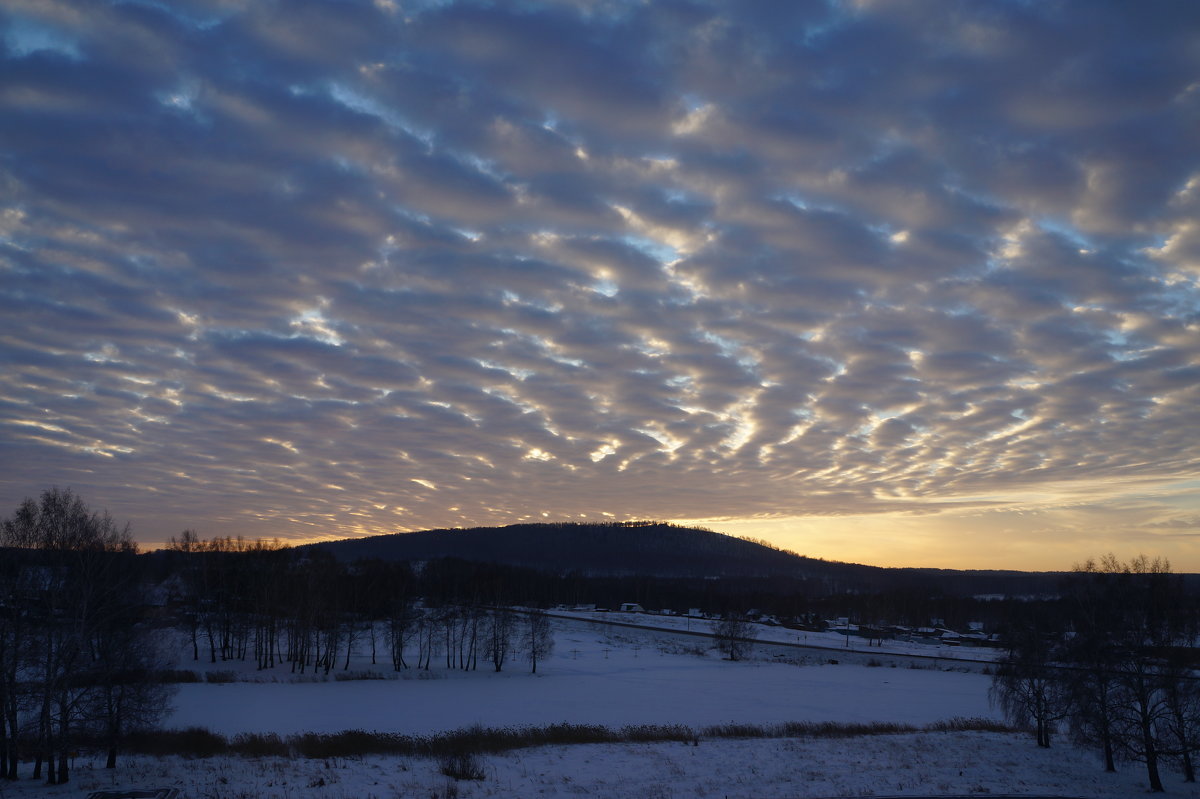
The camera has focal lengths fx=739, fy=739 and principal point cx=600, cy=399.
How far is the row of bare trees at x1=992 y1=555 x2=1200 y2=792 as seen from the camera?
27.9m

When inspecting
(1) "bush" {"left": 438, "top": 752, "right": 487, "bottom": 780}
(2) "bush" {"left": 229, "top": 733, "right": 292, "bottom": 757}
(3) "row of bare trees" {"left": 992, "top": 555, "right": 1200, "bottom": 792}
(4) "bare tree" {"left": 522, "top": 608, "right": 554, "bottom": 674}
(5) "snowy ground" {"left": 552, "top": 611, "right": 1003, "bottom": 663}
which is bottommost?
(5) "snowy ground" {"left": 552, "top": 611, "right": 1003, "bottom": 663}

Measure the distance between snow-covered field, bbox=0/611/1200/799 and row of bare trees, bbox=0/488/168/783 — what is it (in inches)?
66.8

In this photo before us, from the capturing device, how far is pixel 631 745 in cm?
3459

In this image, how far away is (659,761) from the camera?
30.1 meters

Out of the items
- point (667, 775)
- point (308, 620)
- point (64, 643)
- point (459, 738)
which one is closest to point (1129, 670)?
→ point (667, 775)

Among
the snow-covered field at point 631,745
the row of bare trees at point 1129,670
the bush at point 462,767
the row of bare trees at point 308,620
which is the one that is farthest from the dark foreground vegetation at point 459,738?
the row of bare trees at point 308,620

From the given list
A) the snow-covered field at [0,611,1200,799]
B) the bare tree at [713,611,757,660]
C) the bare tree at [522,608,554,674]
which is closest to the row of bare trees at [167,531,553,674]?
the bare tree at [522,608,554,674]


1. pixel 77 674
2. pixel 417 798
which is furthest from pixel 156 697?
pixel 417 798

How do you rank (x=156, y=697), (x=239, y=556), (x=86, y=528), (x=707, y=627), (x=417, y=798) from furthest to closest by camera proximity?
(x=707, y=627)
(x=239, y=556)
(x=156, y=697)
(x=86, y=528)
(x=417, y=798)

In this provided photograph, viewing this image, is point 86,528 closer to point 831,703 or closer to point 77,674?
point 77,674

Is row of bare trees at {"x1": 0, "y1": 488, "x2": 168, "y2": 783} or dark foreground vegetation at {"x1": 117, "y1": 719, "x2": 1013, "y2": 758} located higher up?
row of bare trees at {"x1": 0, "y1": 488, "x2": 168, "y2": 783}

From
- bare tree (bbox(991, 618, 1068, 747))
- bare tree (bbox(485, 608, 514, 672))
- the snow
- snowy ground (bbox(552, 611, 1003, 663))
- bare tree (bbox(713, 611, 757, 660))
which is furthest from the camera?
snowy ground (bbox(552, 611, 1003, 663))

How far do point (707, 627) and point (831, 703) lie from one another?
84933 mm

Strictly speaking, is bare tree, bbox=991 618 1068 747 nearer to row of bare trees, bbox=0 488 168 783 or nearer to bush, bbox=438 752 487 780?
bush, bbox=438 752 487 780
